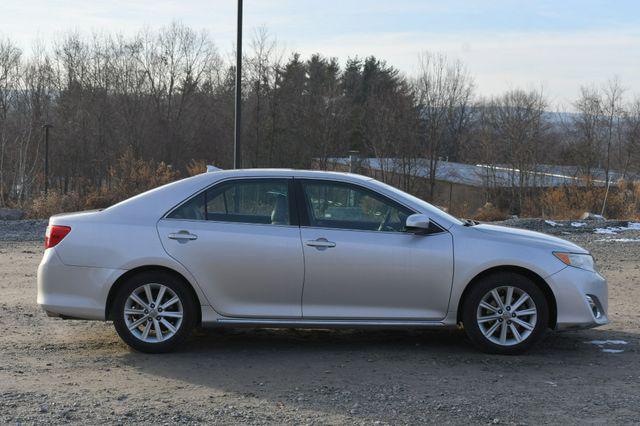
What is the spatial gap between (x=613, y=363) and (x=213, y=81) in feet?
164

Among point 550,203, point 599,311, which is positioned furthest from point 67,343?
point 550,203

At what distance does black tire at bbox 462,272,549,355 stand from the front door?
8.8 inches

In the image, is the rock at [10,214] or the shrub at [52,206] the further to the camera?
the shrub at [52,206]

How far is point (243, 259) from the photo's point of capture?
634cm

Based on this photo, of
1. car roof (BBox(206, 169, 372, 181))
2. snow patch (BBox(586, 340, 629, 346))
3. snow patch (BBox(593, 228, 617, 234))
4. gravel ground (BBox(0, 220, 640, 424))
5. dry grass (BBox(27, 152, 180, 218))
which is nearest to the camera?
gravel ground (BBox(0, 220, 640, 424))

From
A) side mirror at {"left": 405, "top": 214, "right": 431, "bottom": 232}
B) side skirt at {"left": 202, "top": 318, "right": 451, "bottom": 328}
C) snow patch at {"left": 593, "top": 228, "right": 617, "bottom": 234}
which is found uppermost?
side mirror at {"left": 405, "top": 214, "right": 431, "bottom": 232}

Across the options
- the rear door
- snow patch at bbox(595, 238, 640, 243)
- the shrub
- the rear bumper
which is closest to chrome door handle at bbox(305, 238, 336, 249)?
the rear door

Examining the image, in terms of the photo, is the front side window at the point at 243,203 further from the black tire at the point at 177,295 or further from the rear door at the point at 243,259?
the black tire at the point at 177,295

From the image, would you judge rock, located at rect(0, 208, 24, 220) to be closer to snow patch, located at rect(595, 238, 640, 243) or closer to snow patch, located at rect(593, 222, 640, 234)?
snow patch, located at rect(595, 238, 640, 243)

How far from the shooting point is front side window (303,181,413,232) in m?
6.50

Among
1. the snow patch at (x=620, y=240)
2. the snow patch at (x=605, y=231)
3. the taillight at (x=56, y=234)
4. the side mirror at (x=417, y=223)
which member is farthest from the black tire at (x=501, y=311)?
the snow patch at (x=605, y=231)

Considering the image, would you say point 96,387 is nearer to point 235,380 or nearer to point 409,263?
point 235,380

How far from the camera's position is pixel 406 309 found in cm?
640

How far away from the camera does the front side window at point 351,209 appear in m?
6.50
